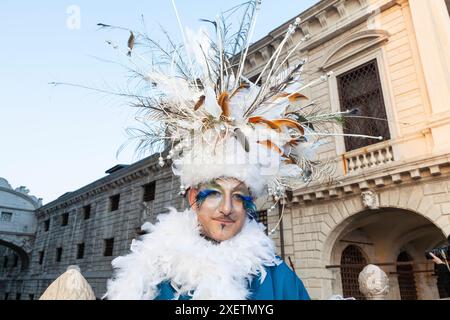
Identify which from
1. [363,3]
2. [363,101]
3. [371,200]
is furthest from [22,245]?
[363,3]

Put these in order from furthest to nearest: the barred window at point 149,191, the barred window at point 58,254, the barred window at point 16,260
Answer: the barred window at point 16,260 → the barred window at point 58,254 → the barred window at point 149,191

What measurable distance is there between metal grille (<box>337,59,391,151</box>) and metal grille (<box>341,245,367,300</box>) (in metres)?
3.36

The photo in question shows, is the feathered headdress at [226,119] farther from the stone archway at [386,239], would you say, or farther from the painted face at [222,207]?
the stone archway at [386,239]

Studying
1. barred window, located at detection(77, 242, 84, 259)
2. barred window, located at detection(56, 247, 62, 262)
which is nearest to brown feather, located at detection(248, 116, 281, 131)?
barred window, located at detection(77, 242, 84, 259)

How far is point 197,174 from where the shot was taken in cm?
196

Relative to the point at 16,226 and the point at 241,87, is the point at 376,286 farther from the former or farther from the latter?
the point at 16,226

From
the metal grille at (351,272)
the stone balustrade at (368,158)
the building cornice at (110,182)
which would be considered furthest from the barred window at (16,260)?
the stone balustrade at (368,158)

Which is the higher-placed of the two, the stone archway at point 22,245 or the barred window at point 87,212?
the barred window at point 87,212

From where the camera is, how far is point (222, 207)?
1826 mm

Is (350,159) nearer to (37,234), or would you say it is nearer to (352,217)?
(352,217)

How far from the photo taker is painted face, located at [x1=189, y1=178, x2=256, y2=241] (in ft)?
6.06

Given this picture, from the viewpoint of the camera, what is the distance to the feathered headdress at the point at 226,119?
6.38 ft

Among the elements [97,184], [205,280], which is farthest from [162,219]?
[97,184]
